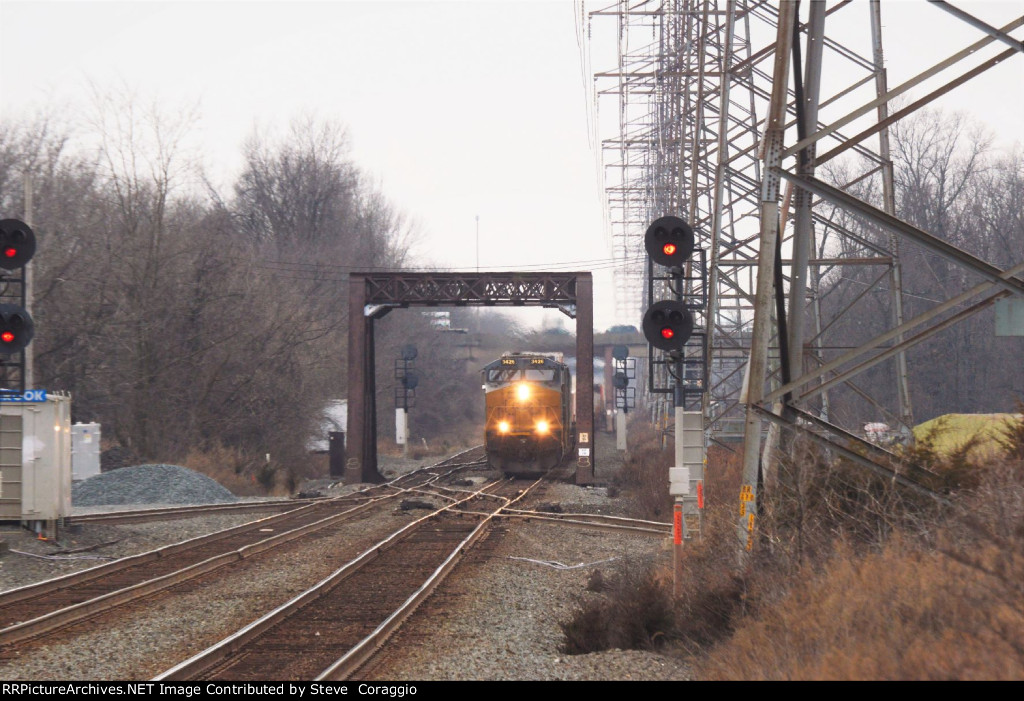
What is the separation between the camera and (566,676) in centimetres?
849

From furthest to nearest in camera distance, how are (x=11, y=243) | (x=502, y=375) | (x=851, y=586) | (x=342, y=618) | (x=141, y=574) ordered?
(x=502, y=375) → (x=11, y=243) → (x=141, y=574) → (x=342, y=618) → (x=851, y=586)

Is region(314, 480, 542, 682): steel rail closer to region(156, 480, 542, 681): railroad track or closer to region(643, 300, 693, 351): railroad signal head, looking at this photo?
region(156, 480, 542, 681): railroad track

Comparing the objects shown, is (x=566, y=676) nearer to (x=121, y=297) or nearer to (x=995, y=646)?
(x=995, y=646)

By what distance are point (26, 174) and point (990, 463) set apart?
70.6ft

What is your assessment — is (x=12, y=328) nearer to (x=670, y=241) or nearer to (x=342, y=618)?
(x=342, y=618)

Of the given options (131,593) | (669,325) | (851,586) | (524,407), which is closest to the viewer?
(851,586)

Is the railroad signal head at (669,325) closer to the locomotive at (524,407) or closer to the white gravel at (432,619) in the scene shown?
the white gravel at (432,619)

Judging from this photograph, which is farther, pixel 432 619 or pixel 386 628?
pixel 432 619

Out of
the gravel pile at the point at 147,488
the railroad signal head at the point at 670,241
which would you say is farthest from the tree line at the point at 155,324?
the railroad signal head at the point at 670,241

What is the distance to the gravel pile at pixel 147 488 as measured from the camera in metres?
24.9

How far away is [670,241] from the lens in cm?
1164

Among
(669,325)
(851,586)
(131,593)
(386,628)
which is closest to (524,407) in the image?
(131,593)

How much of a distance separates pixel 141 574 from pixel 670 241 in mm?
9135

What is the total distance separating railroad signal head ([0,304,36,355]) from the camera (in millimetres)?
15718
